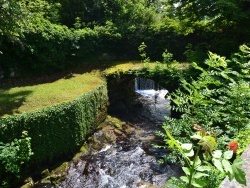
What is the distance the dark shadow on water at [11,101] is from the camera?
10.8 meters

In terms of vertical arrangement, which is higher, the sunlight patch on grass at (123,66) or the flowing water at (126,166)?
the sunlight patch on grass at (123,66)

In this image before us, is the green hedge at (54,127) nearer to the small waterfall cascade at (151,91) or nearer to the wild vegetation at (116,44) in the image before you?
the wild vegetation at (116,44)

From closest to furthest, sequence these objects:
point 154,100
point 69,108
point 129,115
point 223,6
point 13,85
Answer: point 69,108
point 223,6
point 13,85
point 129,115
point 154,100

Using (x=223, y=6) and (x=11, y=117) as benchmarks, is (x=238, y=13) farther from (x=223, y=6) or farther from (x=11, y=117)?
(x=11, y=117)

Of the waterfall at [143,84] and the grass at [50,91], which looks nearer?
the grass at [50,91]

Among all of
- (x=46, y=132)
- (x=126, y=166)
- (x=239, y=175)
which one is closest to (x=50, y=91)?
(x=46, y=132)

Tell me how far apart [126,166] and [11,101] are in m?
6.08

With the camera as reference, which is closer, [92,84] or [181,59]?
[92,84]

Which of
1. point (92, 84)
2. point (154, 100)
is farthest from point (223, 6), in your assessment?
point (154, 100)

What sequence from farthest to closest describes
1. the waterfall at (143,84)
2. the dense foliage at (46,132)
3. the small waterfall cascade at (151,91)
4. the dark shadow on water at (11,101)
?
the waterfall at (143,84) < the small waterfall cascade at (151,91) < the dark shadow on water at (11,101) < the dense foliage at (46,132)

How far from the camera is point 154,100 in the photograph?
69.5 feet

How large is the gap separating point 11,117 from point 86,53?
35.8 ft

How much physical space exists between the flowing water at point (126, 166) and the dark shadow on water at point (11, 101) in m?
3.53

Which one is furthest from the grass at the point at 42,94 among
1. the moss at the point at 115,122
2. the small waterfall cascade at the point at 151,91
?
the small waterfall cascade at the point at 151,91
